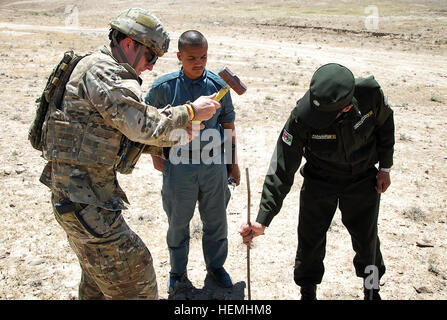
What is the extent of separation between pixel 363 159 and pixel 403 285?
1.53m

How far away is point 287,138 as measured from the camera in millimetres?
2916

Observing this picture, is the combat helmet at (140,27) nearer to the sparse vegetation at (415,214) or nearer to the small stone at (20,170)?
the sparse vegetation at (415,214)

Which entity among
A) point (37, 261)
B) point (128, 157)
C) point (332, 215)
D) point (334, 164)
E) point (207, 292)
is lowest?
point (207, 292)

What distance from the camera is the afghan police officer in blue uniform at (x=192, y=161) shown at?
128 inches

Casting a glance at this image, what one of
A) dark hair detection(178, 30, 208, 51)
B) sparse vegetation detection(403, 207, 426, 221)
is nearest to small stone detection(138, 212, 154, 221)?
dark hair detection(178, 30, 208, 51)

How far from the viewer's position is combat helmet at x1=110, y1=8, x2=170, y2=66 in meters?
2.36

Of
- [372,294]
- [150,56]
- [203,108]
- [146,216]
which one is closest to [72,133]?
[150,56]

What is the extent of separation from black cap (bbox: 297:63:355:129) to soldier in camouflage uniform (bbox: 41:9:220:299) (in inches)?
24.2

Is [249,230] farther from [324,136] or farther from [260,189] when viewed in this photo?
[260,189]

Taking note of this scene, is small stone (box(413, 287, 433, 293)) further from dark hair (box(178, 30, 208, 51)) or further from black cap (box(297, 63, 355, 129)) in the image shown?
dark hair (box(178, 30, 208, 51))

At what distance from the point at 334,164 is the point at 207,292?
160cm

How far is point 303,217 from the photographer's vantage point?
326cm

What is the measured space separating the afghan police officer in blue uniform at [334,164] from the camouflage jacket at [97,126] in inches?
32.5

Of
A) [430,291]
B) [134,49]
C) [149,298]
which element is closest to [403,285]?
[430,291]
